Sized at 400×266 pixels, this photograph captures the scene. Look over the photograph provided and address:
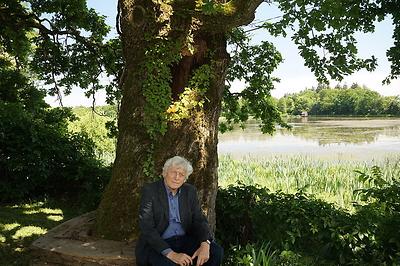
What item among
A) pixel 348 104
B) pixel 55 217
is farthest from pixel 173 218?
pixel 348 104

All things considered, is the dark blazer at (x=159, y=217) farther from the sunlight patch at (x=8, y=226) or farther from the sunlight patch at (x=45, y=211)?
the sunlight patch at (x=45, y=211)

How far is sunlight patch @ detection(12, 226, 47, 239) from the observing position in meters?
5.65

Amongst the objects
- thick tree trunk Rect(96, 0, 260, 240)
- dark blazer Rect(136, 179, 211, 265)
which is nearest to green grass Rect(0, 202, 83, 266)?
thick tree trunk Rect(96, 0, 260, 240)

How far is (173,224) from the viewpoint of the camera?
3627 millimetres

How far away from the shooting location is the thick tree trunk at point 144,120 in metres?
4.50

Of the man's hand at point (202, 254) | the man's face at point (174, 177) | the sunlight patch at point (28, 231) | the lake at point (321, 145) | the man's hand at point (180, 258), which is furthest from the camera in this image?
the lake at point (321, 145)

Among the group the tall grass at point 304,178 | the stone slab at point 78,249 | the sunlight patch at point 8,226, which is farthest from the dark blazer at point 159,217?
the tall grass at point 304,178

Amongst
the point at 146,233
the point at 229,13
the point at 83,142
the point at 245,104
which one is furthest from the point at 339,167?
the point at 146,233

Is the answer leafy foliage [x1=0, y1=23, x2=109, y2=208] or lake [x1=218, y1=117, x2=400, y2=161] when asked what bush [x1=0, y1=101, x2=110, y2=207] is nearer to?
leafy foliage [x1=0, y1=23, x2=109, y2=208]

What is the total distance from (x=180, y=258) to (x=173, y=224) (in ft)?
1.35

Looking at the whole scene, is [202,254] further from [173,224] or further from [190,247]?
[173,224]

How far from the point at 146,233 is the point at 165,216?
0.77ft

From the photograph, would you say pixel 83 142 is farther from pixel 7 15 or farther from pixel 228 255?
pixel 228 255

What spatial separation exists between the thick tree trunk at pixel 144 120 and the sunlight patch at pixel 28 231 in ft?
5.53
